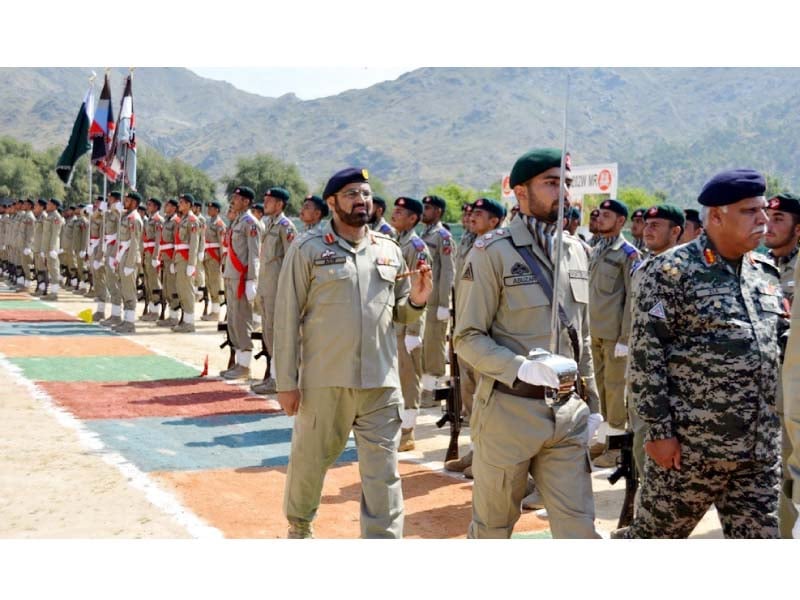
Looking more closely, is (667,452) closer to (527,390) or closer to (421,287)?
(527,390)

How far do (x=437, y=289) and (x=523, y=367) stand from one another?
603cm

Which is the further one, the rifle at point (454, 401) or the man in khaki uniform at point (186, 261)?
the man in khaki uniform at point (186, 261)

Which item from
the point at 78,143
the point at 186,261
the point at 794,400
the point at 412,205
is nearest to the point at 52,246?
the point at 78,143

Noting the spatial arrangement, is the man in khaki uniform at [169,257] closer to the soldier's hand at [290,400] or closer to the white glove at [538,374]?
the soldier's hand at [290,400]

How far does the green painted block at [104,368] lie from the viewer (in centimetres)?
1271

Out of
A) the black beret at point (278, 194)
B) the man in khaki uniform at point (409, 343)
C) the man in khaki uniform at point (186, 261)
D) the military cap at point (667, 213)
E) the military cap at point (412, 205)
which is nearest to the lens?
the military cap at point (667, 213)

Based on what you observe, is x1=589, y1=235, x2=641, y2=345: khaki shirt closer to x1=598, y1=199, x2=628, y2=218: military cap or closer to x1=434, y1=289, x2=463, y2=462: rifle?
x1=598, y1=199, x2=628, y2=218: military cap

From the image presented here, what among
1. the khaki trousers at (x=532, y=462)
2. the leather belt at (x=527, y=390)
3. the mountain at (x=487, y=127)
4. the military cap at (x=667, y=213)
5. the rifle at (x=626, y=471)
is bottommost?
the rifle at (x=626, y=471)

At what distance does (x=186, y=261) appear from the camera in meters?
18.1

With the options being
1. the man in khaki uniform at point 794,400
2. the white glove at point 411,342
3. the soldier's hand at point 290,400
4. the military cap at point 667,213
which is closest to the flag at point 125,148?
the white glove at point 411,342

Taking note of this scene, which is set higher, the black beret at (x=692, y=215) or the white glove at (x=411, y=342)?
the black beret at (x=692, y=215)

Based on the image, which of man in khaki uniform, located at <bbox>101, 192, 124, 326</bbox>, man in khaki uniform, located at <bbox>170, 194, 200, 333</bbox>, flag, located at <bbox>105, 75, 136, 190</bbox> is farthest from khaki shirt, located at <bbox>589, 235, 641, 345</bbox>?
flag, located at <bbox>105, 75, 136, 190</bbox>

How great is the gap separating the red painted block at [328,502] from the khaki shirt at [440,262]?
239cm

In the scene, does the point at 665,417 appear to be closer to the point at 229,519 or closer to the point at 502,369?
the point at 502,369
